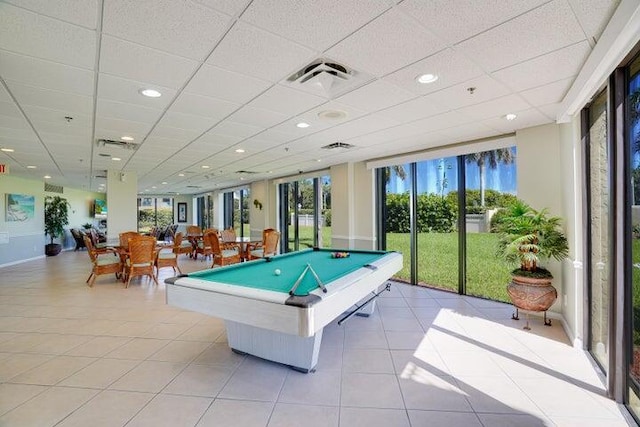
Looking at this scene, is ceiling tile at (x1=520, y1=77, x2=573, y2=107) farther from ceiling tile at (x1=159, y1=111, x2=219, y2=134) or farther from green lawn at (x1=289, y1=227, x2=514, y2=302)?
ceiling tile at (x1=159, y1=111, x2=219, y2=134)

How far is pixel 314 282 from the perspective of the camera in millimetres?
2561

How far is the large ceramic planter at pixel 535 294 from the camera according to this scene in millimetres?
3477

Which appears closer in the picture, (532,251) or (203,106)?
(203,106)

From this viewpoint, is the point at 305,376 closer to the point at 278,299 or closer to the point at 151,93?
the point at 278,299

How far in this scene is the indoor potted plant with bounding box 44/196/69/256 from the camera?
1027cm

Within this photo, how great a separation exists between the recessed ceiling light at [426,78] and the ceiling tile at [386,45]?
293 mm

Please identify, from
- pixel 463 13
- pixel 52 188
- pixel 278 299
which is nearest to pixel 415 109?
pixel 463 13

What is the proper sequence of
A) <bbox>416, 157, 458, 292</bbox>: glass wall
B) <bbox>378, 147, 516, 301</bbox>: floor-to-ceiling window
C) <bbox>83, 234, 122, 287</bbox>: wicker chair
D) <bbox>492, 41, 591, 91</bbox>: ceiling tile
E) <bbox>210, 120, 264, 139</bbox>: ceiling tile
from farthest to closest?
1. <bbox>83, 234, 122, 287</bbox>: wicker chair
2. <bbox>416, 157, 458, 292</bbox>: glass wall
3. <bbox>378, 147, 516, 301</bbox>: floor-to-ceiling window
4. <bbox>210, 120, 264, 139</bbox>: ceiling tile
5. <bbox>492, 41, 591, 91</bbox>: ceiling tile

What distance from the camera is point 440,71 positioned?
2502 millimetres

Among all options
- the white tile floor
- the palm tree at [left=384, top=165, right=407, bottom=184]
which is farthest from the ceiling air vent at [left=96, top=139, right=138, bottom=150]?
the palm tree at [left=384, top=165, right=407, bottom=184]

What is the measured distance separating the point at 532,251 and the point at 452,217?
199 centimetres

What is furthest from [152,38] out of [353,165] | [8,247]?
[8,247]

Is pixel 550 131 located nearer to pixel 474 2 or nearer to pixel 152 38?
pixel 474 2

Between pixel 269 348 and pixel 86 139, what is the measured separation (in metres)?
4.35
